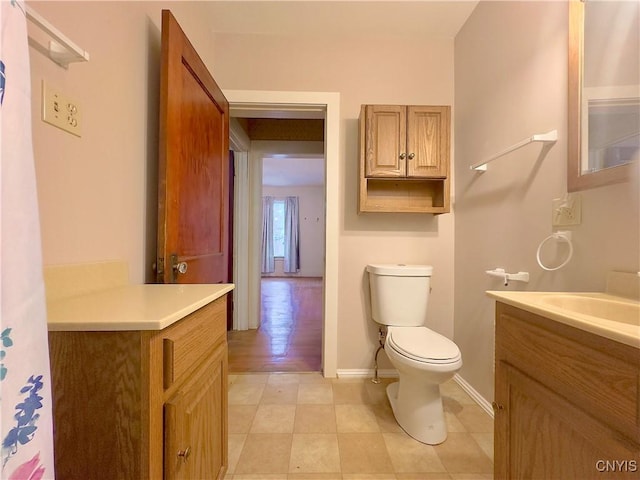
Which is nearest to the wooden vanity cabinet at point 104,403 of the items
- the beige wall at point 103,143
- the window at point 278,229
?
the beige wall at point 103,143

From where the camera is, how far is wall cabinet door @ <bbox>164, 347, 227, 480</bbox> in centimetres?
61

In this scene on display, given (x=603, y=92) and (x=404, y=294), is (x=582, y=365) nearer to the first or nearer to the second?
(x=603, y=92)

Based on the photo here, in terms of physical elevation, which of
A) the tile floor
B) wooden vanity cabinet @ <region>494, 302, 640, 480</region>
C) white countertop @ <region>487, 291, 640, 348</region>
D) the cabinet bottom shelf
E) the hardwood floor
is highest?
the cabinet bottom shelf

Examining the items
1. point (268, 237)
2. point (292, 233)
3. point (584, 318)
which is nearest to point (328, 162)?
point (584, 318)

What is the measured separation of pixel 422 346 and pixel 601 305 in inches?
28.2

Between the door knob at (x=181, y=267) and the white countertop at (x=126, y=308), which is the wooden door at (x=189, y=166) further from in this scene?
the white countertop at (x=126, y=308)

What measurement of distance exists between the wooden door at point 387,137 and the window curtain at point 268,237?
558cm

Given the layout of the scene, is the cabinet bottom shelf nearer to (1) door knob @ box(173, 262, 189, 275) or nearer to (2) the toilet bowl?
(2) the toilet bowl

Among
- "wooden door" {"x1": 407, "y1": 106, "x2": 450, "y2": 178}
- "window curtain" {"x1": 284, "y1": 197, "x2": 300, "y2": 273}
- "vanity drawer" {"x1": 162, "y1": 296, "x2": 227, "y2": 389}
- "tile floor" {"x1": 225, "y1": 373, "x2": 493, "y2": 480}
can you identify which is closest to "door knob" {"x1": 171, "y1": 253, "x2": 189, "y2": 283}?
"vanity drawer" {"x1": 162, "y1": 296, "x2": 227, "y2": 389}

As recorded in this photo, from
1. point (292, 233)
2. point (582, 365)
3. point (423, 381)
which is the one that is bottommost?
point (423, 381)

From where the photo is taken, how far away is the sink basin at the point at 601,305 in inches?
29.2

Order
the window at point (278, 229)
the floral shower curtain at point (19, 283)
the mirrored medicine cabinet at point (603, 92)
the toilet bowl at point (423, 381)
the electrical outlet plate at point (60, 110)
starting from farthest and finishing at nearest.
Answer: the window at point (278, 229), the toilet bowl at point (423, 381), the mirrored medicine cabinet at point (603, 92), the electrical outlet plate at point (60, 110), the floral shower curtain at point (19, 283)

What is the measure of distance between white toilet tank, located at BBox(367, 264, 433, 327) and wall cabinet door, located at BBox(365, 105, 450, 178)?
0.62 metres

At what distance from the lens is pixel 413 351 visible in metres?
1.29
